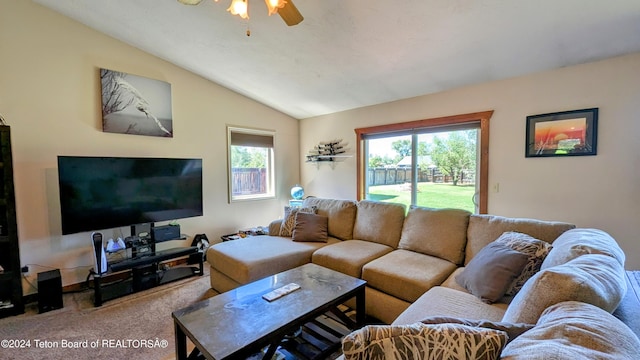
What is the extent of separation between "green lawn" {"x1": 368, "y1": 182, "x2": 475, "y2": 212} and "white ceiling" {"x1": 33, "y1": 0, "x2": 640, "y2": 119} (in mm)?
1297

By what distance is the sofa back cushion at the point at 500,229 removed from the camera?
Result: 2002 millimetres

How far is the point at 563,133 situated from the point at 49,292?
524 cm

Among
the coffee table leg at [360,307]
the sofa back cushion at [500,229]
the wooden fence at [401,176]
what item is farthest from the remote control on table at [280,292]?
the wooden fence at [401,176]

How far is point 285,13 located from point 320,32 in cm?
83

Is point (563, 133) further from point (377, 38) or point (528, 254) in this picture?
point (377, 38)

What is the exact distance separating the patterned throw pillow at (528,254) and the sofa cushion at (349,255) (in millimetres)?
1118

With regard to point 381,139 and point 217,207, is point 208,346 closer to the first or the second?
point 217,207

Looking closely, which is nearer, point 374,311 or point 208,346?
point 208,346

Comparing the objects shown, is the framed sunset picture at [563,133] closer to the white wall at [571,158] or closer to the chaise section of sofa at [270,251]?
the white wall at [571,158]

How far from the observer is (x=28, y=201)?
272 centimetres

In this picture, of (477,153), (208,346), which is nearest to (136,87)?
(208,346)

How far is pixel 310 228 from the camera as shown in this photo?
3.24 metres

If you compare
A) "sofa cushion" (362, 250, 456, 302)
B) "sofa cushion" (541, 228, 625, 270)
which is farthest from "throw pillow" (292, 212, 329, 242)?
"sofa cushion" (541, 228, 625, 270)

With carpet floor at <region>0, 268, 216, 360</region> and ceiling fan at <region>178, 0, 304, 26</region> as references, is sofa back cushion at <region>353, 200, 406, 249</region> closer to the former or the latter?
carpet floor at <region>0, 268, 216, 360</region>
